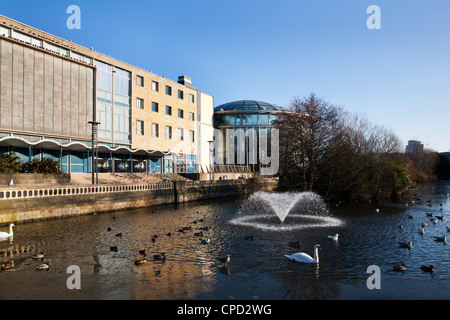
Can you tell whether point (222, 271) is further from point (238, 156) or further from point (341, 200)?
point (238, 156)

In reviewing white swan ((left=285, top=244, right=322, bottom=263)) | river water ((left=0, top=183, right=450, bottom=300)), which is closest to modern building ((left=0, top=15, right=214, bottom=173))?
river water ((left=0, top=183, right=450, bottom=300))

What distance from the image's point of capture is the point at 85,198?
89.8 feet

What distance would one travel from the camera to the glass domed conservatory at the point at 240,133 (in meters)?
77.1

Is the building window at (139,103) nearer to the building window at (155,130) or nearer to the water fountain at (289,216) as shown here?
the building window at (155,130)

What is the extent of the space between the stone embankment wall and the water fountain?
35.6 feet

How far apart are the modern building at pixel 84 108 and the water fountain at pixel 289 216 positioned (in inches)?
871

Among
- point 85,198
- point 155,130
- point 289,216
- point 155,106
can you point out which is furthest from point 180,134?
point 289,216

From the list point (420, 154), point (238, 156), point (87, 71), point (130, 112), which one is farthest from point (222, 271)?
point (420, 154)

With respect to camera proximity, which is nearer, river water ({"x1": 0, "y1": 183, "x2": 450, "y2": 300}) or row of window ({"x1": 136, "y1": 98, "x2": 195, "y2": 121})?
river water ({"x1": 0, "y1": 183, "x2": 450, "y2": 300})

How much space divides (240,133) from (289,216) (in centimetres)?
5171

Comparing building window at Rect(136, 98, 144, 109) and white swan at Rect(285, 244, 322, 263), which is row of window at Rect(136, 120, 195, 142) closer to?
building window at Rect(136, 98, 144, 109)

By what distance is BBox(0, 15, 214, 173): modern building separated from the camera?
33.2m

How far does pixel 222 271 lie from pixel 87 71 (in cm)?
3794
